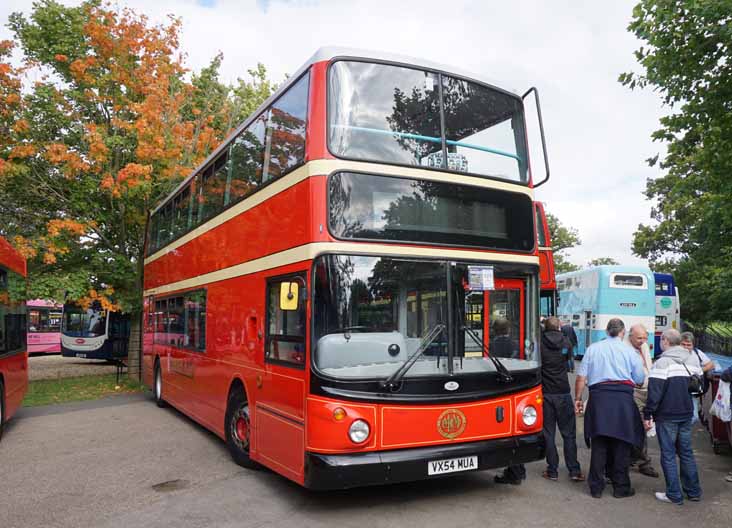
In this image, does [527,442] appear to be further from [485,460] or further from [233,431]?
[233,431]

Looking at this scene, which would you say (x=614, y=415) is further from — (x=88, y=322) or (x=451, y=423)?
(x=88, y=322)

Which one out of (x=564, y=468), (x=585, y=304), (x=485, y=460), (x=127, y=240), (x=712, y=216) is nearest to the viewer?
(x=485, y=460)

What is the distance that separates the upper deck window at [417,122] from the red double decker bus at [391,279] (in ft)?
0.05

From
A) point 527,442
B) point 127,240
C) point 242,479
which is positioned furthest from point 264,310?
point 127,240

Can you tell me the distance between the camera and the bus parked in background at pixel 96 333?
27641 millimetres

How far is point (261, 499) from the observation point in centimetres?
655

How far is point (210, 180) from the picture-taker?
33.1 ft

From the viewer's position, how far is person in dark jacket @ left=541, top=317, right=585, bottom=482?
715 cm

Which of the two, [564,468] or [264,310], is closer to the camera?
[264,310]

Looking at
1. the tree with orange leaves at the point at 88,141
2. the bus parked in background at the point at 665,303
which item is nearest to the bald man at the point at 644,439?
the tree with orange leaves at the point at 88,141

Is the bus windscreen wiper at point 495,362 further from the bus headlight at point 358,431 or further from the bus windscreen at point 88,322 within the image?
the bus windscreen at point 88,322

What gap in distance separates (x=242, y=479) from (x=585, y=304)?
2060 centimetres

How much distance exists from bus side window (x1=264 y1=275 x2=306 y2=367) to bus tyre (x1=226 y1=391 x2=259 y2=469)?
4.11 ft

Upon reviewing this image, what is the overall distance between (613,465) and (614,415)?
0.57m
